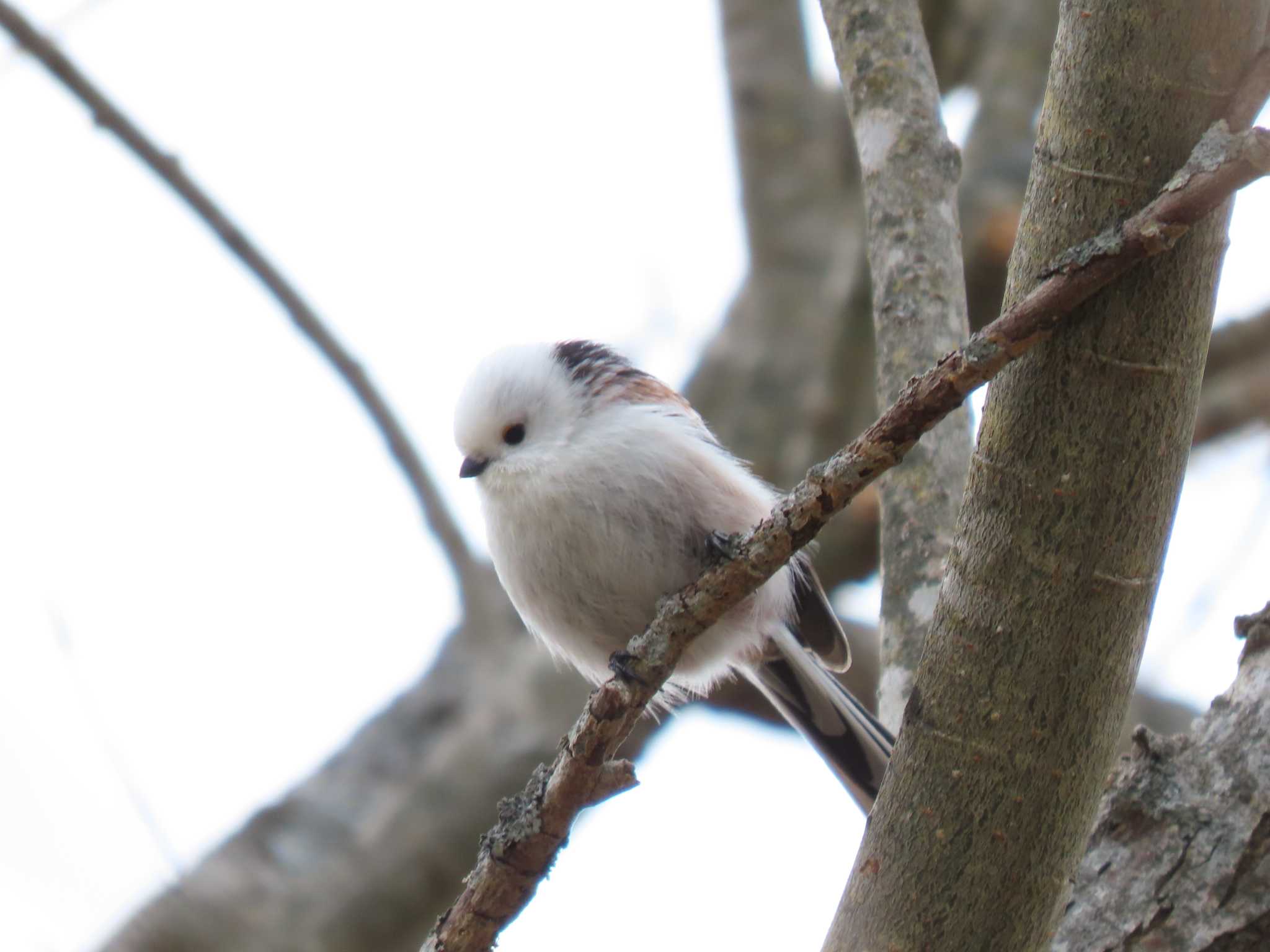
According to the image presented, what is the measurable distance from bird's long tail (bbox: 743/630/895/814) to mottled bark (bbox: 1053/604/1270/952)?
0.60m

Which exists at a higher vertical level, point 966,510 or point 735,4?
point 735,4

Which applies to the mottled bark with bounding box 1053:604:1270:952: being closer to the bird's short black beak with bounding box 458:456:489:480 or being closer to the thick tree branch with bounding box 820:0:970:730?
the thick tree branch with bounding box 820:0:970:730

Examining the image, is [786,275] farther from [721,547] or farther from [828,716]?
[721,547]

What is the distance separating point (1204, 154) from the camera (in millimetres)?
1328

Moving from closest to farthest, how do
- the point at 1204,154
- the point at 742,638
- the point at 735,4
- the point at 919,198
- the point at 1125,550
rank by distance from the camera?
the point at 1204,154
the point at 1125,550
the point at 919,198
the point at 742,638
the point at 735,4

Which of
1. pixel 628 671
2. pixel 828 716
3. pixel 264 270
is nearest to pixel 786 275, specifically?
pixel 264 270

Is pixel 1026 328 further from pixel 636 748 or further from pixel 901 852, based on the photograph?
pixel 636 748

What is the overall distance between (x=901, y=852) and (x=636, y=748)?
340 centimetres

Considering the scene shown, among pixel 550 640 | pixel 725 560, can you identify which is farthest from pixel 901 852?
pixel 550 640

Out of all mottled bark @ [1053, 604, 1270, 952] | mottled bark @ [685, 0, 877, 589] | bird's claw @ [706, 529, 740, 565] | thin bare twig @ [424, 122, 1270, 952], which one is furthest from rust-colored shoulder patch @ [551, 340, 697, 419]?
mottled bark @ [685, 0, 877, 589]

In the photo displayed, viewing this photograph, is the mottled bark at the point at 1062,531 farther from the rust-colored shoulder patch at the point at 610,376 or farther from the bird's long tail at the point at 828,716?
the rust-colored shoulder patch at the point at 610,376

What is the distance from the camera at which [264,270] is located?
3.70m

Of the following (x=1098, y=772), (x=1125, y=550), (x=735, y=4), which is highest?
(x=735, y=4)

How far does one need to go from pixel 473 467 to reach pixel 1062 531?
136cm
